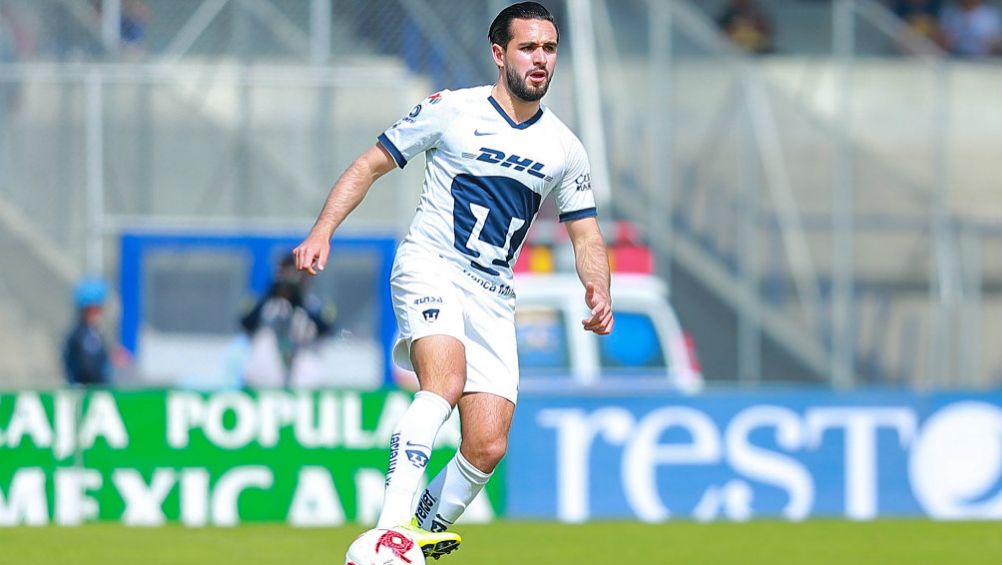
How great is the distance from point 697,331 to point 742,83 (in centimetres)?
218

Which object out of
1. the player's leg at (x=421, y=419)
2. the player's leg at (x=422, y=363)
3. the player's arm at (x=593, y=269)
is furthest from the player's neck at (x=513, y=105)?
the player's leg at (x=421, y=419)

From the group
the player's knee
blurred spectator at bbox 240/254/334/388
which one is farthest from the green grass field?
blurred spectator at bbox 240/254/334/388

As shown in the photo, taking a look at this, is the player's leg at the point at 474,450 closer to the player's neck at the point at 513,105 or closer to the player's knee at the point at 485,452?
the player's knee at the point at 485,452

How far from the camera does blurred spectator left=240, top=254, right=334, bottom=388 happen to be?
14.1 m

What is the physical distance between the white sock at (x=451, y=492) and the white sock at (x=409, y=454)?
1.14 feet

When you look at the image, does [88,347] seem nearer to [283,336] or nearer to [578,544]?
[283,336]

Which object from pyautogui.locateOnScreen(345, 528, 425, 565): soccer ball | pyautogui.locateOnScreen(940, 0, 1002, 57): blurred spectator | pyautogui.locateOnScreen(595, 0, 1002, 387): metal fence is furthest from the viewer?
pyautogui.locateOnScreen(940, 0, 1002, 57): blurred spectator

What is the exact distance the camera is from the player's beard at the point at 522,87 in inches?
283

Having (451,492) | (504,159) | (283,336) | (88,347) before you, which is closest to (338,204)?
(504,159)

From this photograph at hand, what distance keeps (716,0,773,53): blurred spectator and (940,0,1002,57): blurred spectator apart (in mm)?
2392

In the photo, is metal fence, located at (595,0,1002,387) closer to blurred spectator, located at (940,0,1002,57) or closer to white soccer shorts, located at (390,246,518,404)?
blurred spectator, located at (940,0,1002,57)

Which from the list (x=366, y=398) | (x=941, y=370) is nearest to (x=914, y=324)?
(x=941, y=370)

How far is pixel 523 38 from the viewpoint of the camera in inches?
282

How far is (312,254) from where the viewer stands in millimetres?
6742
